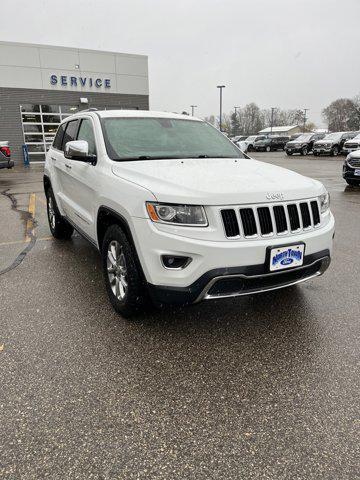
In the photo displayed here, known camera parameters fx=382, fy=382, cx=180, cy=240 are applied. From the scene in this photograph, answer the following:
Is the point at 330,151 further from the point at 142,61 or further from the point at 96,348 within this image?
the point at 96,348

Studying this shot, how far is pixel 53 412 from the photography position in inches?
86.7


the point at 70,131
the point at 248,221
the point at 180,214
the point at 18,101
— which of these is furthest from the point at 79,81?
the point at 248,221

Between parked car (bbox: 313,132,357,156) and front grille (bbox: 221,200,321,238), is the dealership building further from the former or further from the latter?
front grille (bbox: 221,200,321,238)

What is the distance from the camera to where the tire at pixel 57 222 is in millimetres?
5500

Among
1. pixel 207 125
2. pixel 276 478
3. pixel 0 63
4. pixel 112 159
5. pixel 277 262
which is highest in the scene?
pixel 0 63

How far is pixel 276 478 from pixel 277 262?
137 centimetres

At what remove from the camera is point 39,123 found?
2136cm

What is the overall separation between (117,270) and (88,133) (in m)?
1.74

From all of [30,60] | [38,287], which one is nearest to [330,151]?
[30,60]

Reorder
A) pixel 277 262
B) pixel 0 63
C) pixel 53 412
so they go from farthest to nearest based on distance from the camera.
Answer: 1. pixel 0 63
2. pixel 277 262
3. pixel 53 412

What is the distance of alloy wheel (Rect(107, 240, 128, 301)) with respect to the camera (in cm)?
312

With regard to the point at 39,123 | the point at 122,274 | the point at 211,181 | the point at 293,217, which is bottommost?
the point at 122,274

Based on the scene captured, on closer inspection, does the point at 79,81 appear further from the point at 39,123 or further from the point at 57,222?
the point at 57,222

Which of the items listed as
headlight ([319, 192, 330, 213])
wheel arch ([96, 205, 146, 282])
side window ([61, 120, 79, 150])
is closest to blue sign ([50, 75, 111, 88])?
side window ([61, 120, 79, 150])
